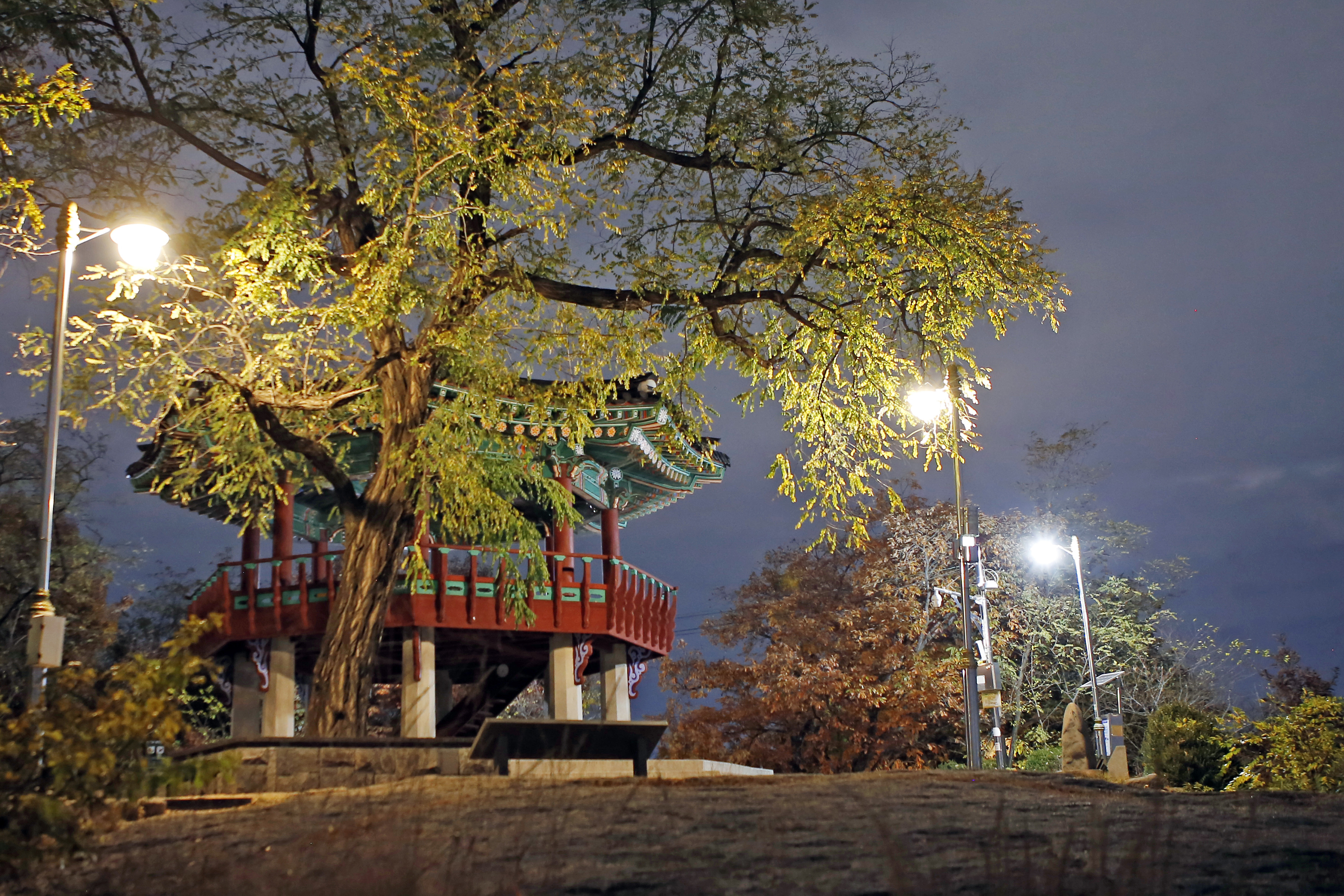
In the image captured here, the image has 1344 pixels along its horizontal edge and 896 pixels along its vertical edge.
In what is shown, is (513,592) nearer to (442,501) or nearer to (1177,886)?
(442,501)

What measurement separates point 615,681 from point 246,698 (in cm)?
731

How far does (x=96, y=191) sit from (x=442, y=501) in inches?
209

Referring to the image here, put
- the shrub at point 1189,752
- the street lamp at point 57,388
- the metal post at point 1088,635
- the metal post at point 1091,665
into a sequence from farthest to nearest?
the metal post at point 1088,635, the metal post at point 1091,665, the shrub at point 1189,752, the street lamp at point 57,388

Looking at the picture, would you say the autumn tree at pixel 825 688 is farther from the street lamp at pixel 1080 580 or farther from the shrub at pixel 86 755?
the shrub at pixel 86 755

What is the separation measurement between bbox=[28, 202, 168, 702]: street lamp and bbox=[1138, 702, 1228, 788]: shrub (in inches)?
698

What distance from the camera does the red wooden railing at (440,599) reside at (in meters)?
21.2

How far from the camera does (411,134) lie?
39.5ft

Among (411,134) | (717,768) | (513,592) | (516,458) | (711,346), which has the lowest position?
(717,768)

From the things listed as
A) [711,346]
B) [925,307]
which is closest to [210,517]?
[711,346]

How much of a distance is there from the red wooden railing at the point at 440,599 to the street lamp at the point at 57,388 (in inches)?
392

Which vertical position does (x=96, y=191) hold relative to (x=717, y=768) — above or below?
above

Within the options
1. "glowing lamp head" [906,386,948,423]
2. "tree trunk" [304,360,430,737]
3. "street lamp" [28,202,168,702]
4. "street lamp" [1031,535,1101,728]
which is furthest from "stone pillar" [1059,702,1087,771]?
"street lamp" [28,202,168,702]

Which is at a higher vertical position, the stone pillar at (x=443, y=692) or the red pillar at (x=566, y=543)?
the red pillar at (x=566, y=543)

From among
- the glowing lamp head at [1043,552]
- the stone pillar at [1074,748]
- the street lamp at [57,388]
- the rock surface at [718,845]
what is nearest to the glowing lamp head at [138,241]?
the street lamp at [57,388]
